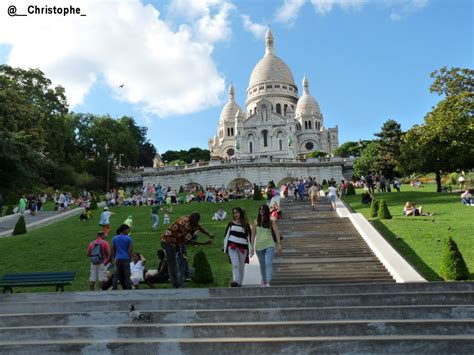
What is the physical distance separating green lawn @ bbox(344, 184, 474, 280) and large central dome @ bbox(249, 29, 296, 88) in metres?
82.5

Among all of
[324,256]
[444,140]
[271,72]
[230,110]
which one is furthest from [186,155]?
[324,256]

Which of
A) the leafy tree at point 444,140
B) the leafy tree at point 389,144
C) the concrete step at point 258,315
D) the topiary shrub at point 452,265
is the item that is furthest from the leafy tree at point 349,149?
the concrete step at point 258,315

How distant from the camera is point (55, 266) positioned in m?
12.7

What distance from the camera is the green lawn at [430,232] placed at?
451 inches

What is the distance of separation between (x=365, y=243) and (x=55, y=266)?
335 inches

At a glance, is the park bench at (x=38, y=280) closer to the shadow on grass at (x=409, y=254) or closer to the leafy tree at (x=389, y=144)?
the shadow on grass at (x=409, y=254)

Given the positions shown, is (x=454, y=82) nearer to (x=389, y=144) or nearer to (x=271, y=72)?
(x=389, y=144)

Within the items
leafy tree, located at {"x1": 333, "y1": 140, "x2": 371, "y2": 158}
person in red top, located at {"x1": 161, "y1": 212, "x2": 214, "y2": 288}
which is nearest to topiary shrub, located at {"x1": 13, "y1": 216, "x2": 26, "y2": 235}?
person in red top, located at {"x1": 161, "y1": 212, "x2": 214, "y2": 288}

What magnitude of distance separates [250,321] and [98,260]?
3728 mm

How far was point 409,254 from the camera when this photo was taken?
40.3ft

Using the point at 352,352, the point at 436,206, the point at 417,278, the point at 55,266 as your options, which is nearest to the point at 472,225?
the point at 436,206

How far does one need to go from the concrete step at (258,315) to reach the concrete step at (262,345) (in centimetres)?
69

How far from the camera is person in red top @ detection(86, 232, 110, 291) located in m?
9.14

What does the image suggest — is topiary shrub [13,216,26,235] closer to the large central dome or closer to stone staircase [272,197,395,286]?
stone staircase [272,197,395,286]
